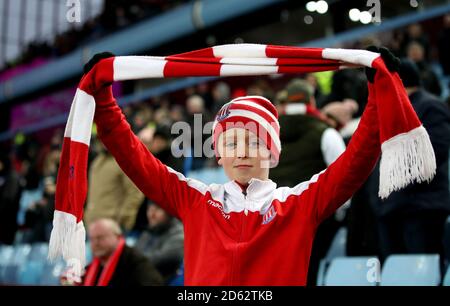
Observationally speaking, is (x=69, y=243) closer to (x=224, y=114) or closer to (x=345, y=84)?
(x=224, y=114)

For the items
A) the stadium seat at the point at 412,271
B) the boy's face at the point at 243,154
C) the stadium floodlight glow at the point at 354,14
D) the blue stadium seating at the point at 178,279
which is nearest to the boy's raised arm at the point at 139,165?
the boy's face at the point at 243,154

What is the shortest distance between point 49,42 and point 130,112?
746cm

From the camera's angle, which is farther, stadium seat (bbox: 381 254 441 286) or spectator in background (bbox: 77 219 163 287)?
spectator in background (bbox: 77 219 163 287)

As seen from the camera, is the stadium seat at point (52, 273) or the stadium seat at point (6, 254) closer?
the stadium seat at point (52, 273)

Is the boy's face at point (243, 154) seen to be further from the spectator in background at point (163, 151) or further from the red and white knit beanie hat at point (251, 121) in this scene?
the spectator in background at point (163, 151)

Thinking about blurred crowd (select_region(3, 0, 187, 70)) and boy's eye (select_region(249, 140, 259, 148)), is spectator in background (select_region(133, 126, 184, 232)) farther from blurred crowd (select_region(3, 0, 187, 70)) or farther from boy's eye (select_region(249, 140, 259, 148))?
blurred crowd (select_region(3, 0, 187, 70))

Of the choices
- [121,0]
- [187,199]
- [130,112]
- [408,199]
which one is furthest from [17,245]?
[121,0]

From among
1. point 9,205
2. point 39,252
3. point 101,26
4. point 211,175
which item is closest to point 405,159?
→ point 211,175

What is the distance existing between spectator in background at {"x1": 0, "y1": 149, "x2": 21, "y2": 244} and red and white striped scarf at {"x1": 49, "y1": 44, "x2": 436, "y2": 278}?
487cm

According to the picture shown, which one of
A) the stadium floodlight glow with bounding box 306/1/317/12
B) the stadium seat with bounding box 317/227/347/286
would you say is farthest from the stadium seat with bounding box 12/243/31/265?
the stadium floodlight glow with bounding box 306/1/317/12

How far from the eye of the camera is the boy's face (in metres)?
1.92

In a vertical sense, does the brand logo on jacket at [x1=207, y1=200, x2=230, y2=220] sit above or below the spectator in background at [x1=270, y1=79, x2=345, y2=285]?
below

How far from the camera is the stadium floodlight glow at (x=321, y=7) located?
8333 millimetres

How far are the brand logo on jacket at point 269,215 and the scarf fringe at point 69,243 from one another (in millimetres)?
469
